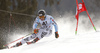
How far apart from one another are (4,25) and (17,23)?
2365mm

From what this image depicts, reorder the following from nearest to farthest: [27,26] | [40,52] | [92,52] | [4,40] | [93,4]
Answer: [92,52], [40,52], [4,40], [27,26], [93,4]

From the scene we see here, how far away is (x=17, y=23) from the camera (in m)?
18.6

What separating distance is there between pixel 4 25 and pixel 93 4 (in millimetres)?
16946

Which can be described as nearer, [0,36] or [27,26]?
[0,36]

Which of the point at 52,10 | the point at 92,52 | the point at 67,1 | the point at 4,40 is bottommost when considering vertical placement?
the point at 4,40

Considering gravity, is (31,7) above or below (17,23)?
above

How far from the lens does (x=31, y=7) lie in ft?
61.8

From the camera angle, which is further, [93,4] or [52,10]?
[93,4]

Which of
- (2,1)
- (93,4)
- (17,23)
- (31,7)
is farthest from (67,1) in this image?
(2,1)

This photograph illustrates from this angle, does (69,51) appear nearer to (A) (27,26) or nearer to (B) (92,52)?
(B) (92,52)

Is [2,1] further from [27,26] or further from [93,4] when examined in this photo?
[93,4]

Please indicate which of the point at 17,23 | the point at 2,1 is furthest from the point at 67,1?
the point at 2,1

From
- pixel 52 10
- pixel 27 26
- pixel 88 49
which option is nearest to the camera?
pixel 88 49

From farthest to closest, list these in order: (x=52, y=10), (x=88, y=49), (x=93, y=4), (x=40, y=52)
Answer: (x=93, y=4), (x=52, y=10), (x=40, y=52), (x=88, y=49)
